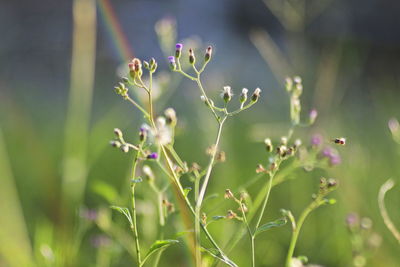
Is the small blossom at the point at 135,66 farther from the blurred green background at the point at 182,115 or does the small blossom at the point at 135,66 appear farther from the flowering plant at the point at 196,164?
the blurred green background at the point at 182,115

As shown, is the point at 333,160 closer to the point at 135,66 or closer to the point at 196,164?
the point at 196,164

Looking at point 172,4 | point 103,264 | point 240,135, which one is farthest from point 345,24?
point 103,264

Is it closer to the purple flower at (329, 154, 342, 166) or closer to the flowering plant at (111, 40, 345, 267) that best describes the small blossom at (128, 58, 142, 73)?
the flowering plant at (111, 40, 345, 267)

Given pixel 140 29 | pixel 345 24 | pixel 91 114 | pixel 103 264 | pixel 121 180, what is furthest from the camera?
pixel 140 29

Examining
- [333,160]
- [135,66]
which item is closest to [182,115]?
[333,160]

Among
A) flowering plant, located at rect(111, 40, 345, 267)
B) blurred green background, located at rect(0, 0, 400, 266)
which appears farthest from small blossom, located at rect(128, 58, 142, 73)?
blurred green background, located at rect(0, 0, 400, 266)

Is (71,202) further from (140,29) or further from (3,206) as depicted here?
(140,29)

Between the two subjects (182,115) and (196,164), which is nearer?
(196,164)

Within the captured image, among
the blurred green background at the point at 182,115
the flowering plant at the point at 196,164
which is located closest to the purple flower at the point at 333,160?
the flowering plant at the point at 196,164
